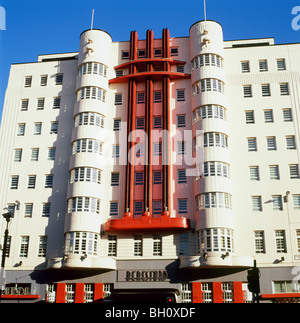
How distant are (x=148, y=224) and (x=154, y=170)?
6.67 metres

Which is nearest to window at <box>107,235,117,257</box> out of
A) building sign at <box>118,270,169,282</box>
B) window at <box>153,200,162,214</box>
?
building sign at <box>118,270,169,282</box>

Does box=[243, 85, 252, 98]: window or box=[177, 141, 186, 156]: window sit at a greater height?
box=[243, 85, 252, 98]: window

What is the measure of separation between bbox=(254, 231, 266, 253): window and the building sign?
10003 mm

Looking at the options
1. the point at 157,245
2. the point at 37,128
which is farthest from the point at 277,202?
the point at 37,128

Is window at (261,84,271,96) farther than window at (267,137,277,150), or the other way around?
window at (261,84,271,96)

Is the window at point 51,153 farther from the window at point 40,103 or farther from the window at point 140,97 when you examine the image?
the window at point 140,97

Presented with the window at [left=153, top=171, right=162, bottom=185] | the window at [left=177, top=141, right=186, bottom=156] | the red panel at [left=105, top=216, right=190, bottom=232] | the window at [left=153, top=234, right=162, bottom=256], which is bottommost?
the window at [left=153, top=234, right=162, bottom=256]

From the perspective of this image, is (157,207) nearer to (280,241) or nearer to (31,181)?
(280,241)

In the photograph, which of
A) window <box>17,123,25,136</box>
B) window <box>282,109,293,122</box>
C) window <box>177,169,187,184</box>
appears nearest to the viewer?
window <box>177,169,187,184</box>

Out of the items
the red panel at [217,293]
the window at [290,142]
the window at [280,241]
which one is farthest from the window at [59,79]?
the window at [280,241]

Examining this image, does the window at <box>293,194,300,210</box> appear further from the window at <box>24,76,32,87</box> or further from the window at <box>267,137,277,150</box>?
the window at <box>24,76,32,87</box>

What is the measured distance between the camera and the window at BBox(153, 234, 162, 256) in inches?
1635

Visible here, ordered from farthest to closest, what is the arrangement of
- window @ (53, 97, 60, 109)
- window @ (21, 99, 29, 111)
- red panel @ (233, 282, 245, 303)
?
window @ (21, 99, 29, 111), window @ (53, 97, 60, 109), red panel @ (233, 282, 245, 303)
